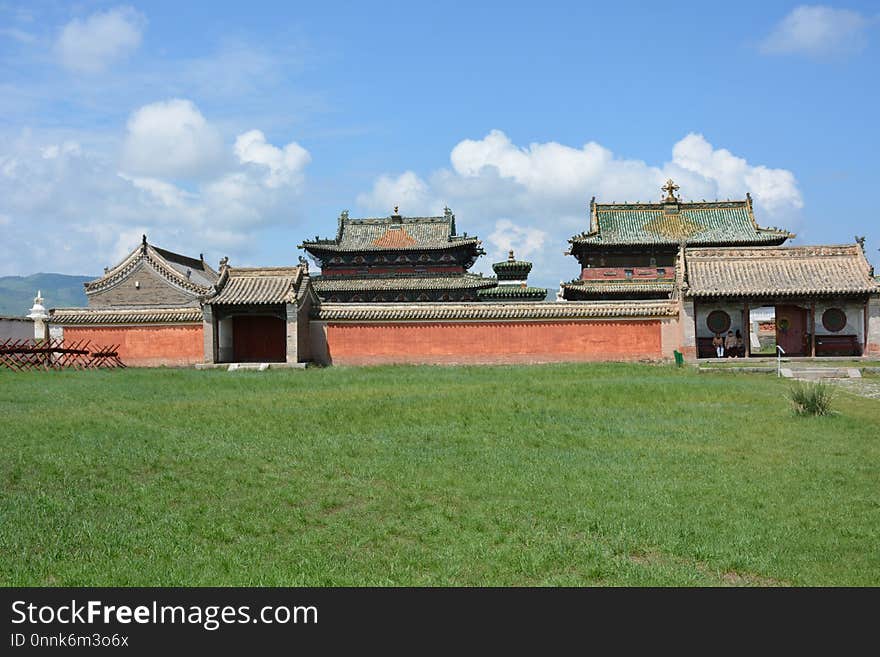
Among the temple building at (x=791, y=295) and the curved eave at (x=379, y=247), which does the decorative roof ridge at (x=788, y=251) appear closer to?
the temple building at (x=791, y=295)

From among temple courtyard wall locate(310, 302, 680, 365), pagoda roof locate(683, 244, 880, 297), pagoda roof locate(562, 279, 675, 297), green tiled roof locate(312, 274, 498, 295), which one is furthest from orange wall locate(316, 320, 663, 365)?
pagoda roof locate(562, 279, 675, 297)

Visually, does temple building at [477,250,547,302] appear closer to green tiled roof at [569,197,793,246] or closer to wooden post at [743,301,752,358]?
green tiled roof at [569,197,793,246]

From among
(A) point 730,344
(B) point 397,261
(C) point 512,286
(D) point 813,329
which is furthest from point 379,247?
(D) point 813,329

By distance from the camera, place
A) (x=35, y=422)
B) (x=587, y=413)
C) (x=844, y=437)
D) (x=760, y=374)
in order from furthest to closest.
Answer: (x=760, y=374)
(x=587, y=413)
(x=35, y=422)
(x=844, y=437)

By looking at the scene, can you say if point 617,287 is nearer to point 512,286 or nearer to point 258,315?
point 512,286

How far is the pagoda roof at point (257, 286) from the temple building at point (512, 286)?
11.4 meters

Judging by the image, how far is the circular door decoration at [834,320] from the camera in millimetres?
31797

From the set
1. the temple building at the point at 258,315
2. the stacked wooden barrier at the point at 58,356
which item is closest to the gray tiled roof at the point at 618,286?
the temple building at the point at 258,315

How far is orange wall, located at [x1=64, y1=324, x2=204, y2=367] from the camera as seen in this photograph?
3294cm

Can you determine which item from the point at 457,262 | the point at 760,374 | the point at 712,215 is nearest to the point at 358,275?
the point at 457,262

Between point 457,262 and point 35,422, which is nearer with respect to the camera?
point 35,422

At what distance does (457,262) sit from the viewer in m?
42.4
